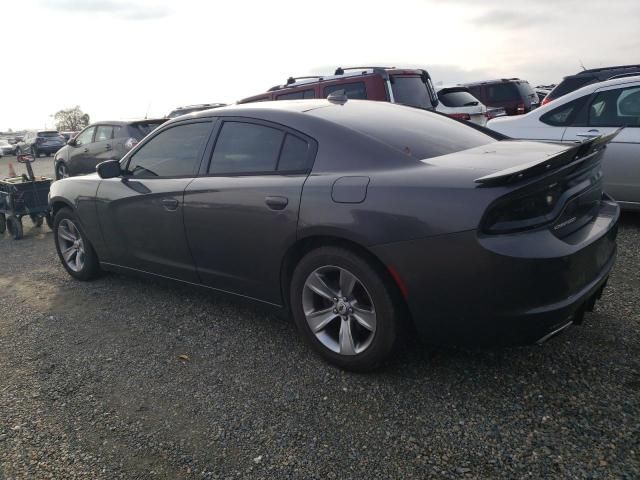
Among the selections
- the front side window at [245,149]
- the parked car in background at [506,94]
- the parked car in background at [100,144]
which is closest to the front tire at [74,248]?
the front side window at [245,149]

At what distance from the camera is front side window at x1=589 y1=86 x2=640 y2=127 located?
17.0ft

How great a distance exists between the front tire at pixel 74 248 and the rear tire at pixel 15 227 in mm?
2607

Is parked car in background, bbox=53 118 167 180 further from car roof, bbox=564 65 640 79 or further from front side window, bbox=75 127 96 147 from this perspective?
car roof, bbox=564 65 640 79

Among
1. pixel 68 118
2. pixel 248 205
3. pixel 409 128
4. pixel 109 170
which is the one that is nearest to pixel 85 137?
pixel 109 170

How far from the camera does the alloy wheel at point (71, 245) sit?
4.80m

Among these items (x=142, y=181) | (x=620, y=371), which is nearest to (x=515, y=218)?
(x=620, y=371)

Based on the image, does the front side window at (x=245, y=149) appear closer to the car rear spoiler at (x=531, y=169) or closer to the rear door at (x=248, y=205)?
the rear door at (x=248, y=205)

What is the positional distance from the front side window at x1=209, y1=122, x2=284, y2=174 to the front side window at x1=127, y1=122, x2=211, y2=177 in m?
0.20

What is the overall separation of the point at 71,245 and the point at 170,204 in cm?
198

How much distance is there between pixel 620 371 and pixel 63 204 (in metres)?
4.71

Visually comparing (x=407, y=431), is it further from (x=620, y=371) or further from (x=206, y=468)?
(x=620, y=371)

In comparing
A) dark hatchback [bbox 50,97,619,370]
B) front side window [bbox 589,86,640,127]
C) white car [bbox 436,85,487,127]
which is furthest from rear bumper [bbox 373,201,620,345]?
white car [bbox 436,85,487,127]

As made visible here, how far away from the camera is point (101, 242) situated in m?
4.42

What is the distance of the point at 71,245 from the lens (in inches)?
197
